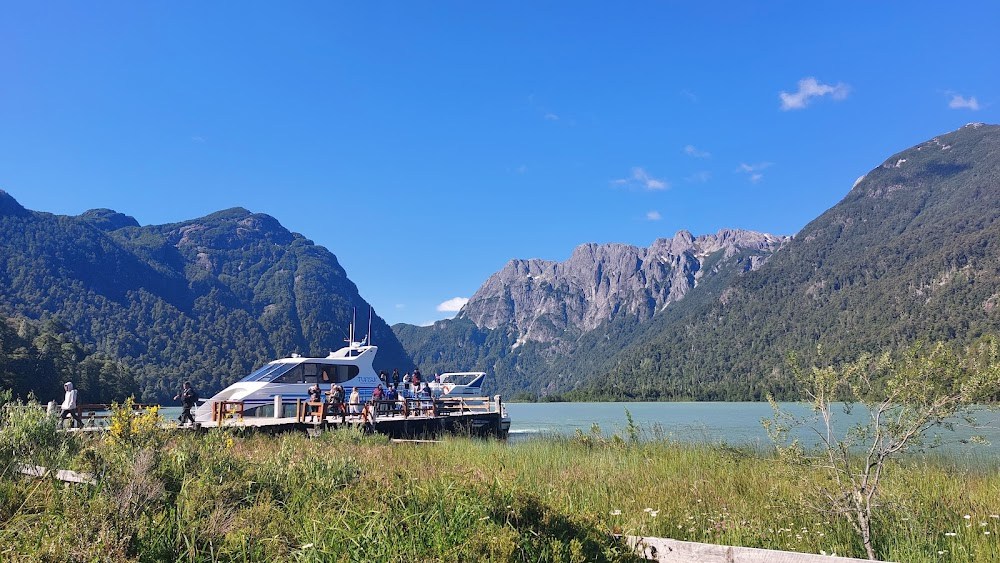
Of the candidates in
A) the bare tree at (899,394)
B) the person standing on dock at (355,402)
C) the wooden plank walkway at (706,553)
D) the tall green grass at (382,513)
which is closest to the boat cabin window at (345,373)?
the person standing on dock at (355,402)

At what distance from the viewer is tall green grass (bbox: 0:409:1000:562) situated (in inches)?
162

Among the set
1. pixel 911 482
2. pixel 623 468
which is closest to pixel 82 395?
pixel 623 468

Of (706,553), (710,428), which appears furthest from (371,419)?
(710,428)

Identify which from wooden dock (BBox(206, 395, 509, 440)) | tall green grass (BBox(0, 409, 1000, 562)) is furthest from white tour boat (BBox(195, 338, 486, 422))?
tall green grass (BBox(0, 409, 1000, 562))

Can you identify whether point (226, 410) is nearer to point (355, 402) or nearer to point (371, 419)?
point (355, 402)

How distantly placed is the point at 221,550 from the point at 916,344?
260 inches

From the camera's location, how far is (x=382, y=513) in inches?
179

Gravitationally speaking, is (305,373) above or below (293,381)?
above

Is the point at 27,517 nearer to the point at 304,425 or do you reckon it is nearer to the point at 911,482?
the point at 911,482

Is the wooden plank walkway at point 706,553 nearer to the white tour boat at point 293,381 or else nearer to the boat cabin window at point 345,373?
the white tour boat at point 293,381

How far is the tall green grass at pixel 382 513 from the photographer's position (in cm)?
412

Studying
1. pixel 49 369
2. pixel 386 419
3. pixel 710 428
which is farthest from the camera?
pixel 49 369

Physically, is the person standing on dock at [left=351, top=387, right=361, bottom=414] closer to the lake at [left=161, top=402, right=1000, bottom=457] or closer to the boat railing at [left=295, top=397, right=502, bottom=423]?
the boat railing at [left=295, top=397, right=502, bottom=423]

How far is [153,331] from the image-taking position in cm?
18562
